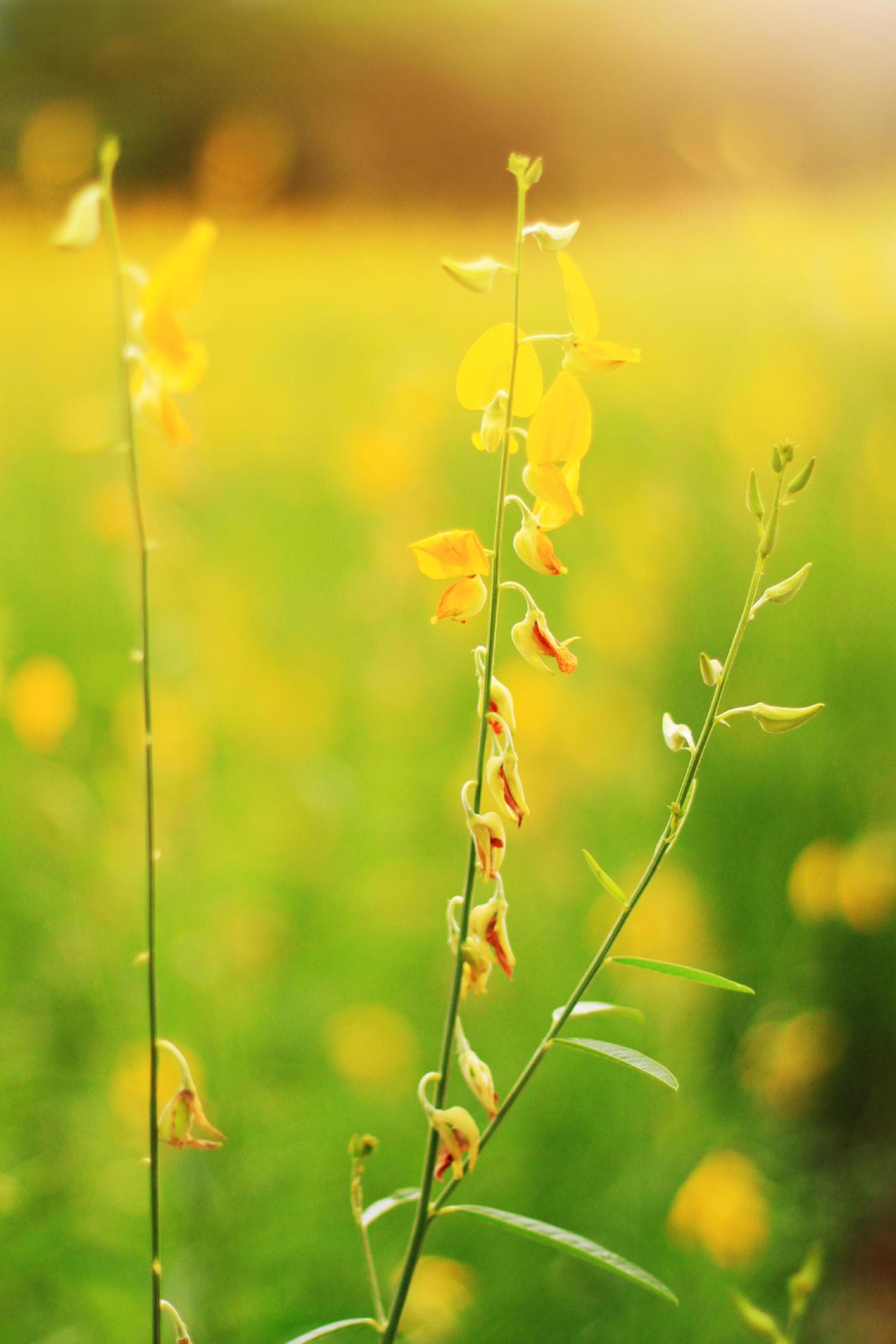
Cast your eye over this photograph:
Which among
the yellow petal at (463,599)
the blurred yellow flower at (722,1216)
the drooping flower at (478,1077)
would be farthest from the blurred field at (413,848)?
the drooping flower at (478,1077)

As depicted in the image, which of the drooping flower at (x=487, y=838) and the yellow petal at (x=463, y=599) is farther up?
the yellow petal at (x=463, y=599)

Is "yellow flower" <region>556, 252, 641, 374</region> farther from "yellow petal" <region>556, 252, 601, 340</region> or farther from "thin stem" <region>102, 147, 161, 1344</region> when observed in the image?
"thin stem" <region>102, 147, 161, 1344</region>

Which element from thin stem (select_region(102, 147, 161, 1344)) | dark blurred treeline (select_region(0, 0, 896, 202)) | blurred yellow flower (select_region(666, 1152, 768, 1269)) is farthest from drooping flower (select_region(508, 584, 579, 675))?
dark blurred treeline (select_region(0, 0, 896, 202))

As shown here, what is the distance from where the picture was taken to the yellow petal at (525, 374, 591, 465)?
0.31m

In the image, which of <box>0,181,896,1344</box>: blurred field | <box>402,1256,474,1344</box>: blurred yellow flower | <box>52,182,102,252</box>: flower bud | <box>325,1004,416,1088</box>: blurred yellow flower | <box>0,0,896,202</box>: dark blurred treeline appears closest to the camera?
<box>52,182,102,252</box>: flower bud

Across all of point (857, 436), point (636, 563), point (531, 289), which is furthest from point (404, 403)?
point (531, 289)

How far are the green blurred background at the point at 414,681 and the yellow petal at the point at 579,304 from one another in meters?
0.15

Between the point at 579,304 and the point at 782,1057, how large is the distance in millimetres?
939

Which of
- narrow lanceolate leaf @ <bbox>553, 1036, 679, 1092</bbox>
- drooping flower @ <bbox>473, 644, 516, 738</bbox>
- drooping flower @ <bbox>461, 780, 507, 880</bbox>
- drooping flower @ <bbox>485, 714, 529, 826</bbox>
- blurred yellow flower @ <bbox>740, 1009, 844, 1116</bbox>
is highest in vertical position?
drooping flower @ <bbox>473, 644, 516, 738</bbox>

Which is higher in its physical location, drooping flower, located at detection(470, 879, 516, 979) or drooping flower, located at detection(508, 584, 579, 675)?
drooping flower, located at detection(508, 584, 579, 675)

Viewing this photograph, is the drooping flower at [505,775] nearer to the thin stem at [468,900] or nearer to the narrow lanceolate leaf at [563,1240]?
the thin stem at [468,900]

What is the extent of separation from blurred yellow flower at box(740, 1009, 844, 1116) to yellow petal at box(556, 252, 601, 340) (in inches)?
35.9

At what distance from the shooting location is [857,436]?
2.05 m

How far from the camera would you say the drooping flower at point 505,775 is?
1.08ft
